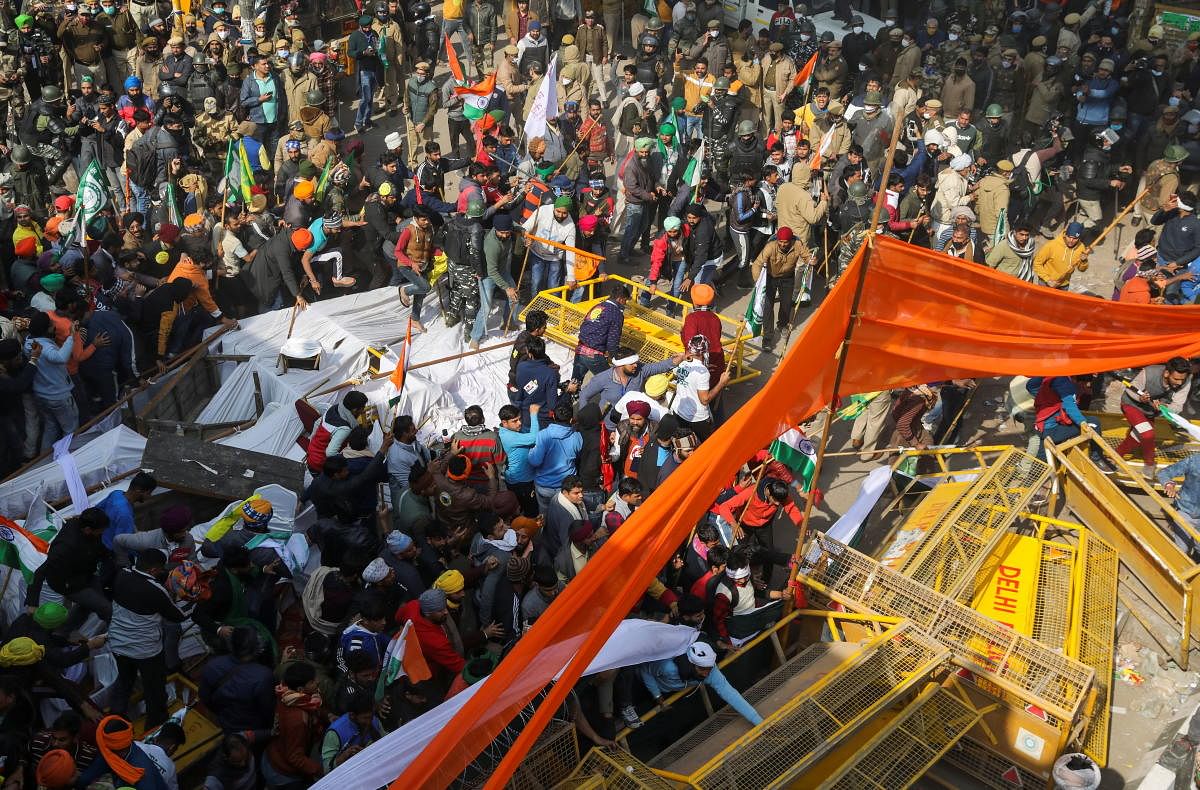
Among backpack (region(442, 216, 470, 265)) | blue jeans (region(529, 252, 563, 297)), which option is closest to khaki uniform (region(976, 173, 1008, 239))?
blue jeans (region(529, 252, 563, 297))

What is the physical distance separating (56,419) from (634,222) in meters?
6.95

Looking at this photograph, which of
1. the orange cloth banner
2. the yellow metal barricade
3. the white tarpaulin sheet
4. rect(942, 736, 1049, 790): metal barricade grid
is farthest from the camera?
the yellow metal barricade

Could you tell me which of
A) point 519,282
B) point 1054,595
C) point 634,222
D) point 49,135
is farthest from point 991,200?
point 49,135

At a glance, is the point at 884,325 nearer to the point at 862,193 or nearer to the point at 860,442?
Answer: the point at 860,442

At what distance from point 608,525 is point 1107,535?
4.52 metres

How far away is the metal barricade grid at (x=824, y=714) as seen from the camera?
6.86 m

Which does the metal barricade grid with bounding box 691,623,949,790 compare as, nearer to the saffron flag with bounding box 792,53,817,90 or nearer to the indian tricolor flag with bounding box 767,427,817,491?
the indian tricolor flag with bounding box 767,427,817,491

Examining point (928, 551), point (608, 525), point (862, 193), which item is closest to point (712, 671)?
point (608, 525)

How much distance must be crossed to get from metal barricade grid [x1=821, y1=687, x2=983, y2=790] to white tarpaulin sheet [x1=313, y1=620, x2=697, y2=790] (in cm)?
129

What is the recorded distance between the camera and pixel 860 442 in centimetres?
1162

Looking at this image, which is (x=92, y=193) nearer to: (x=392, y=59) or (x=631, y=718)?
(x=392, y=59)

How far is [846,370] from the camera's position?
762 centimetres

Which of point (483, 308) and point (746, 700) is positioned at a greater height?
point (483, 308)

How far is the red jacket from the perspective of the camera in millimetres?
7453
